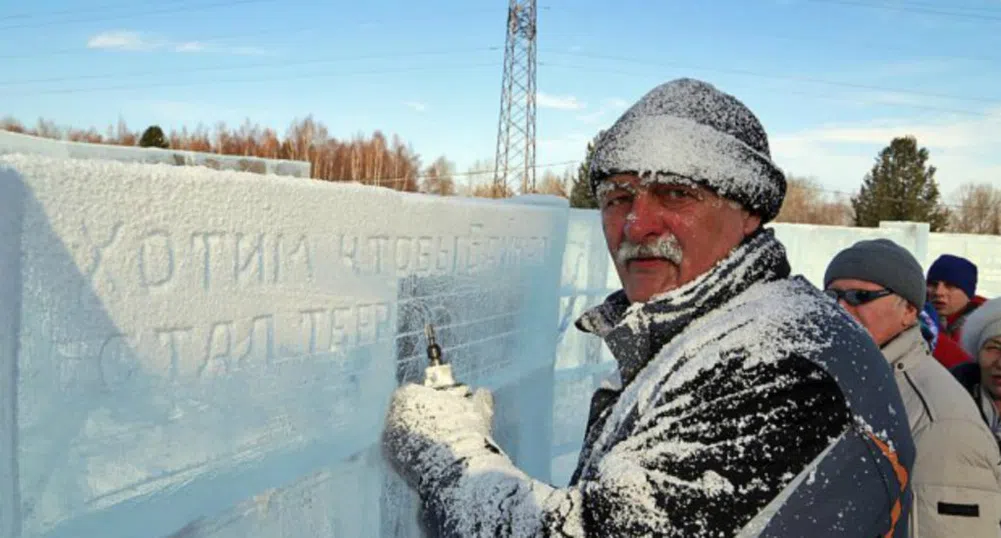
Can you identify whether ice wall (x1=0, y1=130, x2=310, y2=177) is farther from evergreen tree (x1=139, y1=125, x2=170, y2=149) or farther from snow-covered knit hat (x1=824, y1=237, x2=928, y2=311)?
evergreen tree (x1=139, y1=125, x2=170, y2=149)

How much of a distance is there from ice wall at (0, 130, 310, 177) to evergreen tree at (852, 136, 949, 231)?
3008cm

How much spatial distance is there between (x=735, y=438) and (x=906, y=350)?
1793 mm

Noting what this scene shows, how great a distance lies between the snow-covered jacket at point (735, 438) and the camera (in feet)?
3.66

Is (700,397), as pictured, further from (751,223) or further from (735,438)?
(751,223)

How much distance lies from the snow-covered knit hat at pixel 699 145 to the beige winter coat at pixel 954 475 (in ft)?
3.82

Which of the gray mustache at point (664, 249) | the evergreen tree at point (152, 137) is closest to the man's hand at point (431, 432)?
the gray mustache at point (664, 249)

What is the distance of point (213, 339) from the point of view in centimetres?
174

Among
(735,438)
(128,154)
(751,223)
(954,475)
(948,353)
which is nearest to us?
(735,438)

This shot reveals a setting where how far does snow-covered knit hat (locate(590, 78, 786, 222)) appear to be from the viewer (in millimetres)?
1418

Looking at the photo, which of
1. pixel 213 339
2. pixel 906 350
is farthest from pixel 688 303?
pixel 906 350

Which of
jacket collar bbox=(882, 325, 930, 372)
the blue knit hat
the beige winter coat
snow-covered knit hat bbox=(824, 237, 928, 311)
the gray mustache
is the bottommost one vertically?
the beige winter coat

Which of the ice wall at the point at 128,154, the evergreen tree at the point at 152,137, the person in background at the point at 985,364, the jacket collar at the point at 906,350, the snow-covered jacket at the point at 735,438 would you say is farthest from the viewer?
the evergreen tree at the point at 152,137

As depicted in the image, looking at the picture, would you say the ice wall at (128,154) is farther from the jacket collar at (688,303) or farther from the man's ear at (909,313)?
the man's ear at (909,313)

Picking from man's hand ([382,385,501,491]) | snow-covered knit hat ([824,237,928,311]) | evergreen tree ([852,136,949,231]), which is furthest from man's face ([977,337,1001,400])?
evergreen tree ([852,136,949,231])
